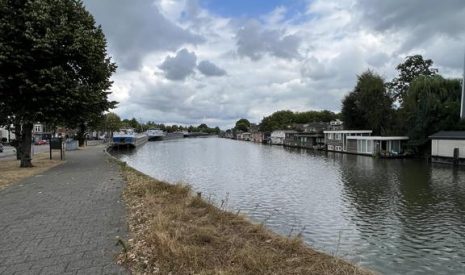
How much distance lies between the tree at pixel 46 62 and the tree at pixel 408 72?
6950cm

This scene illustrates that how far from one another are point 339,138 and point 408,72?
19.5 metres

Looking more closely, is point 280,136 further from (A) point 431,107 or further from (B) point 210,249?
(B) point 210,249

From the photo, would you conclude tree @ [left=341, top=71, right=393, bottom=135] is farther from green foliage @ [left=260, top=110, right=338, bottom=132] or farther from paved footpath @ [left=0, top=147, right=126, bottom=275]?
green foliage @ [left=260, top=110, right=338, bottom=132]

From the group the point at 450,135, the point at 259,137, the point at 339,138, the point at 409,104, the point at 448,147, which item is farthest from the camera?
the point at 259,137

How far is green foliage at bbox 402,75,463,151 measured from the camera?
59.6 metres

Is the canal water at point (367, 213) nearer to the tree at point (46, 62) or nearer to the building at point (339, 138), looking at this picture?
the tree at point (46, 62)

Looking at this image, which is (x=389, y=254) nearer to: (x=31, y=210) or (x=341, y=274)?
(x=341, y=274)

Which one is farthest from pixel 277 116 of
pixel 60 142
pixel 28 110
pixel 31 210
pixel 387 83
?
pixel 31 210

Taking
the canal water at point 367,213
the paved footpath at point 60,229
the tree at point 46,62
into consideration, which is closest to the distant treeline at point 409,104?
the canal water at point 367,213

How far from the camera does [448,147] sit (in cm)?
5219

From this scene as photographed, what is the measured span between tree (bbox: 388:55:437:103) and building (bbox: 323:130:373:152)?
35.5 ft

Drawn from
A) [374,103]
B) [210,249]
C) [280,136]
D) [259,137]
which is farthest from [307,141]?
[210,249]

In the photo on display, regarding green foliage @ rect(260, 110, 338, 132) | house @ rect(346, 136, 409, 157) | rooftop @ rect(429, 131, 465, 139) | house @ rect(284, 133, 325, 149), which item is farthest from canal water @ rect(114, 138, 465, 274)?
green foliage @ rect(260, 110, 338, 132)

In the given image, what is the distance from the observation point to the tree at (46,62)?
23.9 meters
